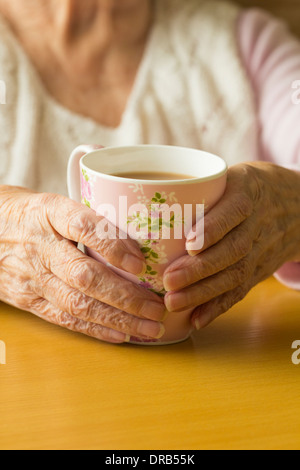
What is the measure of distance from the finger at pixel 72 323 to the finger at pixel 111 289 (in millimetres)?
39

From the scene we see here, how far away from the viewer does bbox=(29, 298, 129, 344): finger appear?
64 cm

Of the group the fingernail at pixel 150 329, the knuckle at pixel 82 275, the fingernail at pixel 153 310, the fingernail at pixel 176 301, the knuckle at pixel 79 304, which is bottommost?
the fingernail at pixel 150 329

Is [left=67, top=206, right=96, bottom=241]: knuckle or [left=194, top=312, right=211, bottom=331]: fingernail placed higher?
[left=67, top=206, right=96, bottom=241]: knuckle

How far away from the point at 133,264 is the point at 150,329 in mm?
80

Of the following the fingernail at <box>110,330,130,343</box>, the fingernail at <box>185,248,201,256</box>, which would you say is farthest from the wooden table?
the fingernail at <box>185,248,201,256</box>

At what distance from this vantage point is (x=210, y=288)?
63cm

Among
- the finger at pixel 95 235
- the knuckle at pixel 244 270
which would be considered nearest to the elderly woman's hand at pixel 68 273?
the finger at pixel 95 235

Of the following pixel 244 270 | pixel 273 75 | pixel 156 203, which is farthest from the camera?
pixel 273 75

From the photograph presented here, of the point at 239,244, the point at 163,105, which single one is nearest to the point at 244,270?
the point at 239,244

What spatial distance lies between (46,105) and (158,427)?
809 mm

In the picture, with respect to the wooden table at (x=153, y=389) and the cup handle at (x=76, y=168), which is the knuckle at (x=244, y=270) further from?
the cup handle at (x=76, y=168)

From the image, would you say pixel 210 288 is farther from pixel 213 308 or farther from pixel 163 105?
pixel 163 105

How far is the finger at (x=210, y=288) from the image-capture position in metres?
0.60

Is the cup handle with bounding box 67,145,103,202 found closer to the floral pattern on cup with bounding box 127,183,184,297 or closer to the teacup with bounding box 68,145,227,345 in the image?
the teacup with bounding box 68,145,227,345
